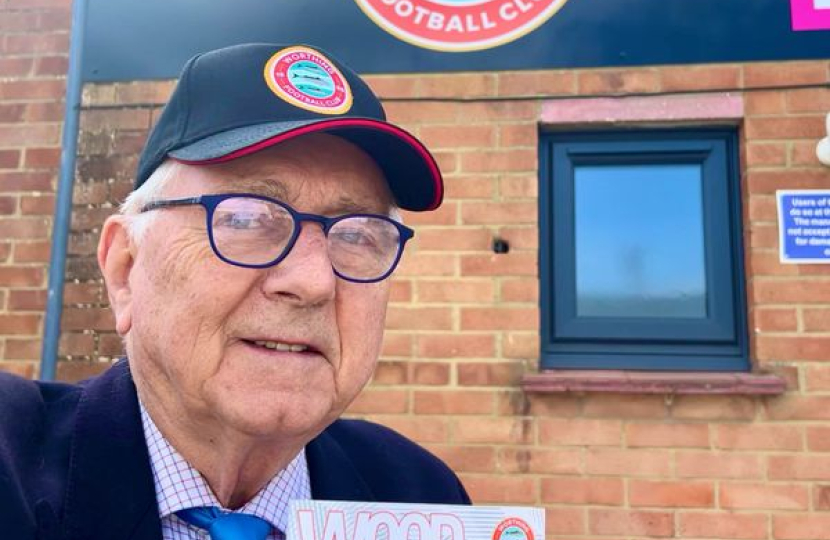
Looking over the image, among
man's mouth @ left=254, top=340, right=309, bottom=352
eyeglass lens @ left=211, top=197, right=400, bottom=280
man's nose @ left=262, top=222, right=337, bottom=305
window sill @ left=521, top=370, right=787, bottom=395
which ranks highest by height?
eyeglass lens @ left=211, top=197, right=400, bottom=280

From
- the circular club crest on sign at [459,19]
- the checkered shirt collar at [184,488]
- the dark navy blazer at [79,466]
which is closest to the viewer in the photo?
the dark navy blazer at [79,466]

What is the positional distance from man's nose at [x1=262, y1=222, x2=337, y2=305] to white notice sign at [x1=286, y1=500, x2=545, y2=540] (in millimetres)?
334

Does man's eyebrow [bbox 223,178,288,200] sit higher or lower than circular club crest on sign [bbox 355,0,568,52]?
lower

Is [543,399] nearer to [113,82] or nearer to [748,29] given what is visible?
[748,29]

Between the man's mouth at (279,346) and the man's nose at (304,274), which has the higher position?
the man's nose at (304,274)

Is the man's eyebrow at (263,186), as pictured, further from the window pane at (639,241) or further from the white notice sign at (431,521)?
the window pane at (639,241)

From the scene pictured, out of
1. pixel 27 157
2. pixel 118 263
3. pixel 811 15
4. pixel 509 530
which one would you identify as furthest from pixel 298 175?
pixel 811 15

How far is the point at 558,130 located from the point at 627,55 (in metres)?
0.43

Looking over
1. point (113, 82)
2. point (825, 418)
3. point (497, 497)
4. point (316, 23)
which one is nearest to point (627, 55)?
point (316, 23)

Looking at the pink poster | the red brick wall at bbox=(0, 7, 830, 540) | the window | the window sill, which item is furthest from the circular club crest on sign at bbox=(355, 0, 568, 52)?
the window sill

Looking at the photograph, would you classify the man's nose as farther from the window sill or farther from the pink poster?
the pink poster

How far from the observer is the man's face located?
3.56 ft

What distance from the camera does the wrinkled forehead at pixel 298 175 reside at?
1115 mm

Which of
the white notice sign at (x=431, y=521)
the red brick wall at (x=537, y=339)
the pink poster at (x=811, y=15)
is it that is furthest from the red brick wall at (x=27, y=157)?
the pink poster at (x=811, y=15)
